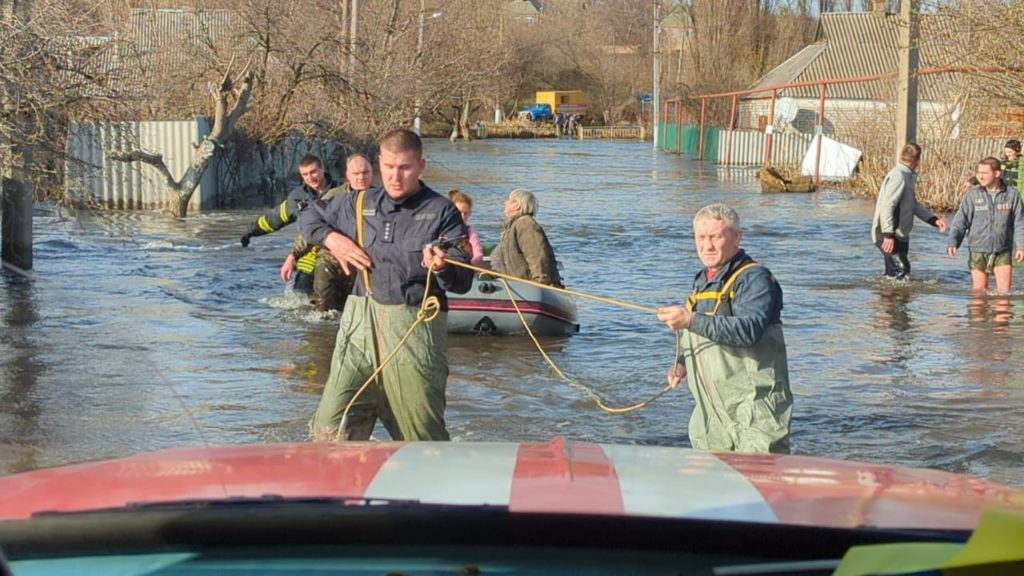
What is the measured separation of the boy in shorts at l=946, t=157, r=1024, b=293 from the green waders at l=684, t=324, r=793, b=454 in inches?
379

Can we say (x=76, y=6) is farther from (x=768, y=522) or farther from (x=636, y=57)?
(x=636, y=57)

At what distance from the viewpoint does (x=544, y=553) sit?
2654mm

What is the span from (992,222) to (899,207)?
132 cm

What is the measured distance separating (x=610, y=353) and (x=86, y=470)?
10.3m

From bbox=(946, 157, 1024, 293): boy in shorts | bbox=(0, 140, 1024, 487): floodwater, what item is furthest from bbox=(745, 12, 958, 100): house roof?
bbox=(946, 157, 1024, 293): boy in shorts

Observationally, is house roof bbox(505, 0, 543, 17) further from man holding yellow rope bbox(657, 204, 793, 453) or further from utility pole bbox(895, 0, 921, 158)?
man holding yellow rope bbox(657, 204, 793, 453)

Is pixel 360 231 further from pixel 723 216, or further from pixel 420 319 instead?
pixel 723 216

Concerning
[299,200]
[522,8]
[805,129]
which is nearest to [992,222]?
[299,200]

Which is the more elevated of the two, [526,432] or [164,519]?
[164,519]

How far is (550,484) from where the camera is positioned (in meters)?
2.66

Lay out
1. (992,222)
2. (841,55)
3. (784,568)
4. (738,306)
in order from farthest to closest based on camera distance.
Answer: (841,55), (992,222), (738,306), (784,568)

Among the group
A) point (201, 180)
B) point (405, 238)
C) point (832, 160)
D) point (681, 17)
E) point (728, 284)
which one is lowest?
point (201, 180)

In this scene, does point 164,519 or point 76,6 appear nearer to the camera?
point 164,519

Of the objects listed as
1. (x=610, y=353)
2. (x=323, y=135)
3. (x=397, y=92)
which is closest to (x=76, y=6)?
(x=610, y=353)
